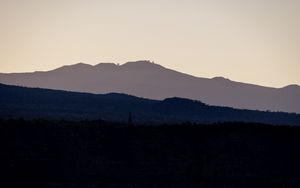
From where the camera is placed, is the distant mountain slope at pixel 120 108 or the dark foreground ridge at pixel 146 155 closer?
the dark foreground ridge at pixel 146 155

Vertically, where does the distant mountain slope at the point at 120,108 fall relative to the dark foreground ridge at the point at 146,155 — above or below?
above

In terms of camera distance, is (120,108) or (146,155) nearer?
(146,155)

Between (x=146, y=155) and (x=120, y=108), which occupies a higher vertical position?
(x=120, y=108)

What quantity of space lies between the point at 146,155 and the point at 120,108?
72202mm

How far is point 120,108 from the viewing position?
12206cm

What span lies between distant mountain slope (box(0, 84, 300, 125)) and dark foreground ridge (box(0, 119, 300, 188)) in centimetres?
4769

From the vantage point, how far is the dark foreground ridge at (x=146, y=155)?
46.4 meters

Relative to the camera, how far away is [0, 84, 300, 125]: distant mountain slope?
106938mm

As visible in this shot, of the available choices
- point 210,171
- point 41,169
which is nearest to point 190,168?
point 210,171

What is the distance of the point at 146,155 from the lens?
4997 cm

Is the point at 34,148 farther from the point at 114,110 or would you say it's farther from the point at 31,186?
the point at 114,110

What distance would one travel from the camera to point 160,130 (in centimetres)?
5253

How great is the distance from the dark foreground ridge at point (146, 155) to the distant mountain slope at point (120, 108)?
1878 inches

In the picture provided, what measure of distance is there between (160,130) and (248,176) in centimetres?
616
